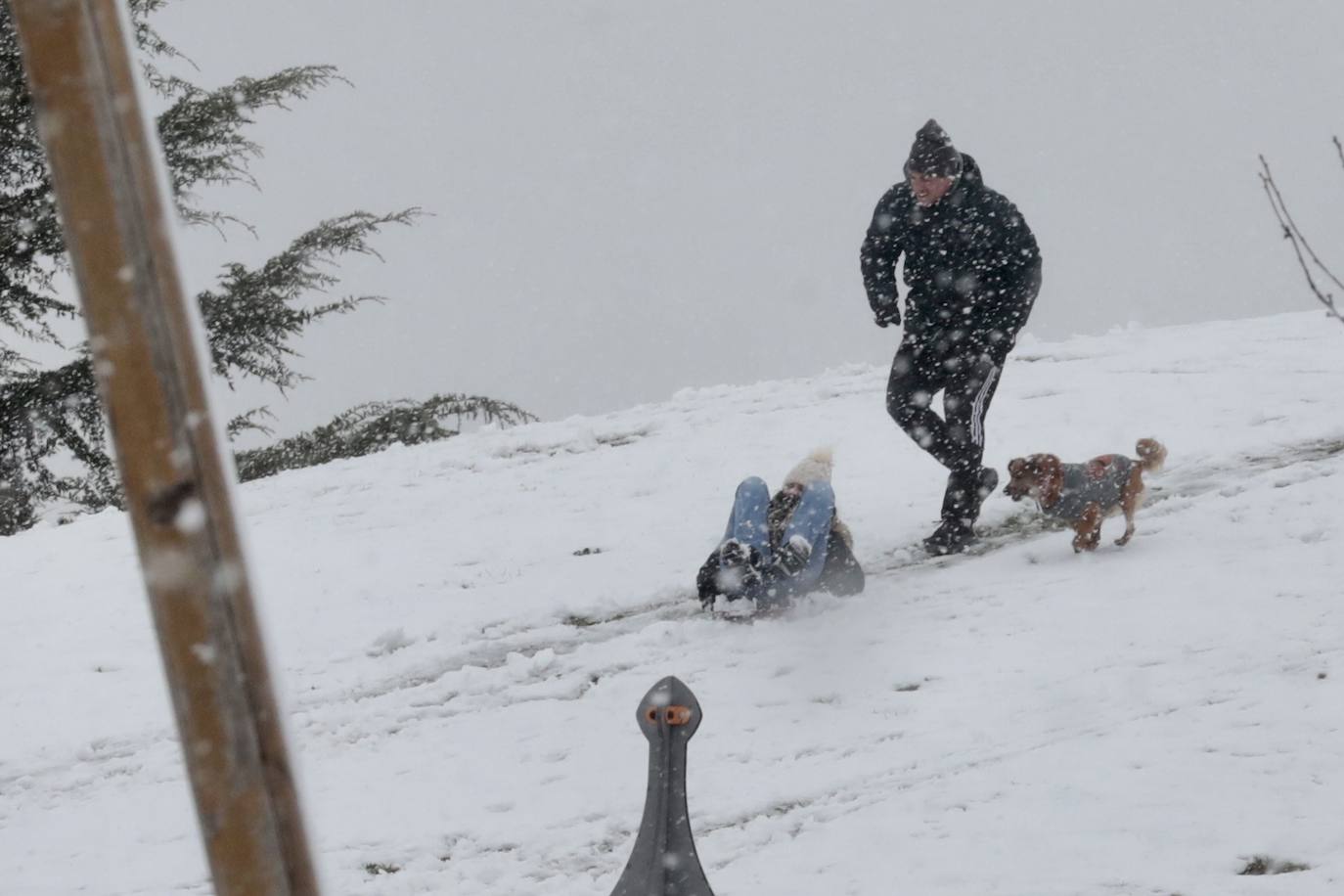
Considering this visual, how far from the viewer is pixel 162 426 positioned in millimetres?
934

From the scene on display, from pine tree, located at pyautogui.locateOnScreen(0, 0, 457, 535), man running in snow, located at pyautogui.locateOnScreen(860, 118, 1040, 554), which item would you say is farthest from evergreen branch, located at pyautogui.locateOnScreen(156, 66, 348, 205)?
man running in snow, located at pyautogui.locateOnScreen(860, 118, 1040, 554)

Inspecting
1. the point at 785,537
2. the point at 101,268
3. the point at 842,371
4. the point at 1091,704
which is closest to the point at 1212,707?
the point at 1091,704

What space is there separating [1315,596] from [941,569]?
196cm

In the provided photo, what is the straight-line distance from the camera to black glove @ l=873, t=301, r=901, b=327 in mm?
6872

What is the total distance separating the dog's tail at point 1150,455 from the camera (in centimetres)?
671

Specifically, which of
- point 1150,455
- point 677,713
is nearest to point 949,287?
point 1150,455

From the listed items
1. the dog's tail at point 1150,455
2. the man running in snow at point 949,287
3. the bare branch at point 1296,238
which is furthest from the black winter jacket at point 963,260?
the bare branch at point 1296,238

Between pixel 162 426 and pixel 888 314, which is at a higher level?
pixel 888 314

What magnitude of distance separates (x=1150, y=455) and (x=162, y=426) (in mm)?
6513

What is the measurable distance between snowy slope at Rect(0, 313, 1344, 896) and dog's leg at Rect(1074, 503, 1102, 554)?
9cm

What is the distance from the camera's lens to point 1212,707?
4.55 metres

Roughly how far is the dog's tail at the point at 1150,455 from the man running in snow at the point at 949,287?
0.84 meters

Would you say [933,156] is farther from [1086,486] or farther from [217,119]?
[217,119]

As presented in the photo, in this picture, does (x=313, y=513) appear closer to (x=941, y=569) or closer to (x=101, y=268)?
(x=941, y=569)
